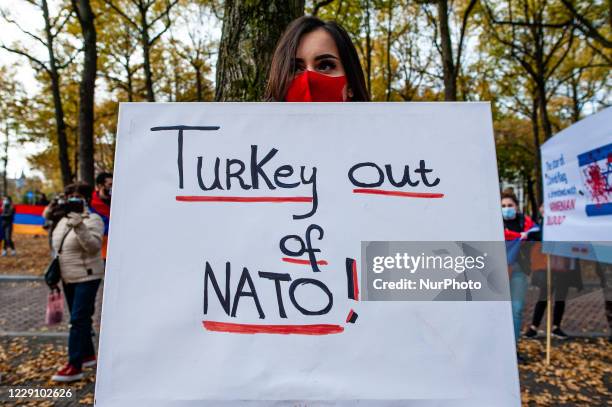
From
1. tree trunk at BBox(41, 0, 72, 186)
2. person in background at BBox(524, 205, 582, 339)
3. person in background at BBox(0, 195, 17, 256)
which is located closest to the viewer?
person in background at BBox(524, 205, 582, 339)

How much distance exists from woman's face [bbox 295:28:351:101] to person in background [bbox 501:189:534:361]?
342 cm

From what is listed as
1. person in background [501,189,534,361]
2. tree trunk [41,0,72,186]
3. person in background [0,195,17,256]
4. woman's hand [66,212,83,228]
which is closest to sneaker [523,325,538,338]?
person in background [501,189,534,361]

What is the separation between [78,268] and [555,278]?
16.4 ft

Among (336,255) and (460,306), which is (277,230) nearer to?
(336,255)

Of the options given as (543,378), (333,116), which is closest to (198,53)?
(543,378)

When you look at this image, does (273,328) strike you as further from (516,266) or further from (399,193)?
(516,266)

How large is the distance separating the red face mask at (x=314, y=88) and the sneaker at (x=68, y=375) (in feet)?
12.2

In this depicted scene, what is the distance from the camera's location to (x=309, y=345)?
1.08 m

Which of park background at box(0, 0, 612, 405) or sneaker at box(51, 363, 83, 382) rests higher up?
park background at box(0, 0, 612, 405)

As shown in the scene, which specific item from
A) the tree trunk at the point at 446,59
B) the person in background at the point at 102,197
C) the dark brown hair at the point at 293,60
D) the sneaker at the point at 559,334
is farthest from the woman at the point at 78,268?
the tree trunk at the point at 446,59

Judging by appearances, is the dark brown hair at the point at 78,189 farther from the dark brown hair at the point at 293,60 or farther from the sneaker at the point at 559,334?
the sneaker at the point at 559,334

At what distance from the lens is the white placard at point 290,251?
1.06 meters

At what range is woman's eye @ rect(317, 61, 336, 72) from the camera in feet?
5.21

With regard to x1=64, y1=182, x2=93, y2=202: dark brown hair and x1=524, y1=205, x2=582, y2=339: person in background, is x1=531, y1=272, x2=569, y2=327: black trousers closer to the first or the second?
x1=524, y1=205, x2=582, y2=339: person in background
